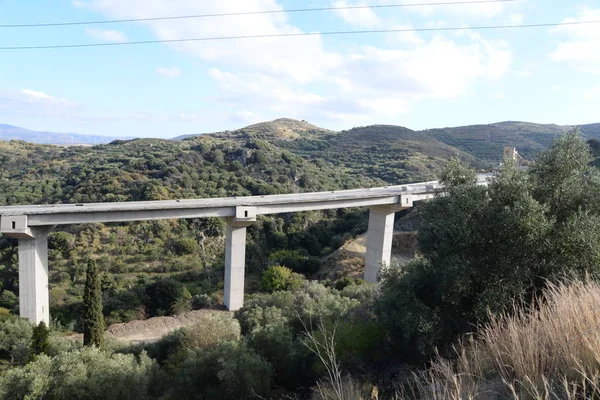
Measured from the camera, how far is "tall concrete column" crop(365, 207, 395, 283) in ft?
102

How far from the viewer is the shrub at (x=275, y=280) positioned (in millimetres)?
28031

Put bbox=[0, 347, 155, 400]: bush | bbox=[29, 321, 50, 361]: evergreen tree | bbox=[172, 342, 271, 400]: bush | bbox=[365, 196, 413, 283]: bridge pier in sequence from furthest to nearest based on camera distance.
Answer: bbox=[365, 196, 413, 283]: bridge pier < bbox=[29, 321, 50, 361]: evergreen tree < bbox=[172, 342, 271, 400]: bush < bbox=[0, 347, 155, 400]: bush

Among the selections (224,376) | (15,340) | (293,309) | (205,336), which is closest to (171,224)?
(15,340)

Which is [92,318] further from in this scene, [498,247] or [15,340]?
[498,247]

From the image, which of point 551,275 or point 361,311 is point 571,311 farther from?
point 361,311

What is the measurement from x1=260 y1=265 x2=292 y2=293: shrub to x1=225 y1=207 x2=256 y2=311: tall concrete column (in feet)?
9.77

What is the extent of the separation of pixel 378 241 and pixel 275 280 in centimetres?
918

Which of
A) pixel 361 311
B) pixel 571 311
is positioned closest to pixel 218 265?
pixel 361 311

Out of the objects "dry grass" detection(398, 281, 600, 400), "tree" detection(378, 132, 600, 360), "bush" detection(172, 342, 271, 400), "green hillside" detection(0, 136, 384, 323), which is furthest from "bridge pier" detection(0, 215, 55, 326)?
"dry grass" detection(398, 281, 600, 400)

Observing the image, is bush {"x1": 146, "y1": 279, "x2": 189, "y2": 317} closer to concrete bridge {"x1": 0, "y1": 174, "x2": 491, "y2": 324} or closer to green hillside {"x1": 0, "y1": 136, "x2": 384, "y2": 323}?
green hillside {"x1": 0, "y1": 136, "x2": 384, "y2": 323}

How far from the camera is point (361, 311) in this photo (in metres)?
14.4

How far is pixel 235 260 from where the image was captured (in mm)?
25391

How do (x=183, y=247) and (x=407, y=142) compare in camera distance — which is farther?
(x=407, y=142)

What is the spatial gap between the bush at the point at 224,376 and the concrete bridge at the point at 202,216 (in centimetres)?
1325
